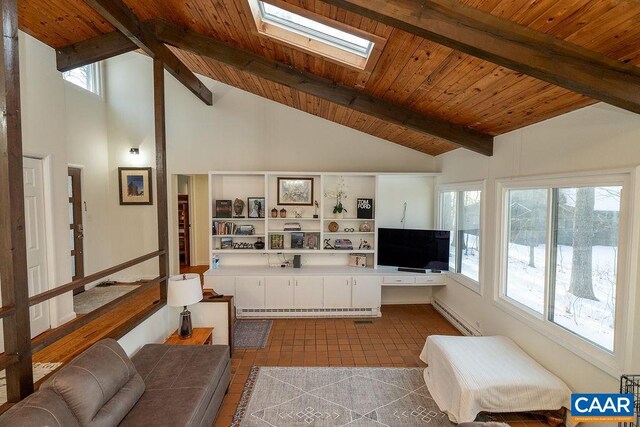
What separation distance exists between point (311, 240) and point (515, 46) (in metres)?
3.87

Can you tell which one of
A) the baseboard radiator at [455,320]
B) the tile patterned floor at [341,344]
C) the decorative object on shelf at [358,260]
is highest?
the decorative object on shelf at [358,260]

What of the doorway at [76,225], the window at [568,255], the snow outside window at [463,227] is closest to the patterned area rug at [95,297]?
the doorway at [76,225]

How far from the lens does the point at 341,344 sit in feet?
13.1

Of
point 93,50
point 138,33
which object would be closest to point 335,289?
point 138,33

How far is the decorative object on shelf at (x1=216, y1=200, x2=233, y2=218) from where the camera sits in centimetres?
504

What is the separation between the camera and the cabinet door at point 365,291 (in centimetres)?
484

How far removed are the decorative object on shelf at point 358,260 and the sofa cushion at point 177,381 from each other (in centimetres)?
282

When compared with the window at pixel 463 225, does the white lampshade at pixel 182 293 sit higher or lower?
lower

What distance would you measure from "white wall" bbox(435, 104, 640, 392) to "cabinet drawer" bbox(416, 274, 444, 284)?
1.74 ft

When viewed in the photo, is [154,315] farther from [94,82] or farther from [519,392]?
[94,82]

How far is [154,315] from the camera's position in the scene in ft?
10.8

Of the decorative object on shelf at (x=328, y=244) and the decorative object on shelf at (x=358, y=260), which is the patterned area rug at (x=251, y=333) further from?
the decorative object on shelf at (x=358, y=260)

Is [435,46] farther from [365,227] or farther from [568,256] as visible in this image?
[365,227]

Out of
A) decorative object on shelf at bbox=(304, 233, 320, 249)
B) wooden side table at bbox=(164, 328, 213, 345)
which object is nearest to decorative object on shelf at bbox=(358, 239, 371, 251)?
decorative object on shelf at bbox=(304, 233, 320, 249)
